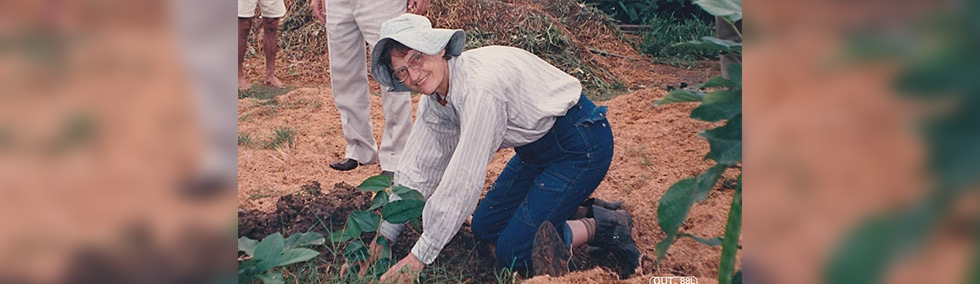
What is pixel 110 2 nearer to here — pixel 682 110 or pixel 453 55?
pixel 453 55

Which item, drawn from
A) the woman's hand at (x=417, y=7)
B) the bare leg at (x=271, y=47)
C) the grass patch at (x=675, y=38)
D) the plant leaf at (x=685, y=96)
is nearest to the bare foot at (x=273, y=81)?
the bare leg at (x=271, y=47)

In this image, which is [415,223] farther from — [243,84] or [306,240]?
[243,84]

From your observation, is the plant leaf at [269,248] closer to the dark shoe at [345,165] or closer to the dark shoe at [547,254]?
the dark shoe at [547,254]

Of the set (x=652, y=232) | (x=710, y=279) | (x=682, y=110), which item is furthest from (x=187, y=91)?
(x=682, y=110)

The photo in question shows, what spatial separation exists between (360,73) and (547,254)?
88 cm

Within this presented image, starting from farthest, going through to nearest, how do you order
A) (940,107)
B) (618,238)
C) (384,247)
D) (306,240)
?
(618,238), (384,247), (306,240), (940,107)

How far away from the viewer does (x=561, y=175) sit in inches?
94.9

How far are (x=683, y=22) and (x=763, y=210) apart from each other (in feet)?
5.17

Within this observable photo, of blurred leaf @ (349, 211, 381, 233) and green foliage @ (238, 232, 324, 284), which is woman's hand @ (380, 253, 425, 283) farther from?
green foliage @ (238, 232, 324, 284)

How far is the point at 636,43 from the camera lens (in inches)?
96.7

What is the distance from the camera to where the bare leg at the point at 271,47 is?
259cm

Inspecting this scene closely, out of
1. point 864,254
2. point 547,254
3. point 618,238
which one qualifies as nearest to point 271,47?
point 547,254

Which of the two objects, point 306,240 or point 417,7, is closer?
point 306,240

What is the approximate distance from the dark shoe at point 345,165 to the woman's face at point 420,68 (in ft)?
2.60
